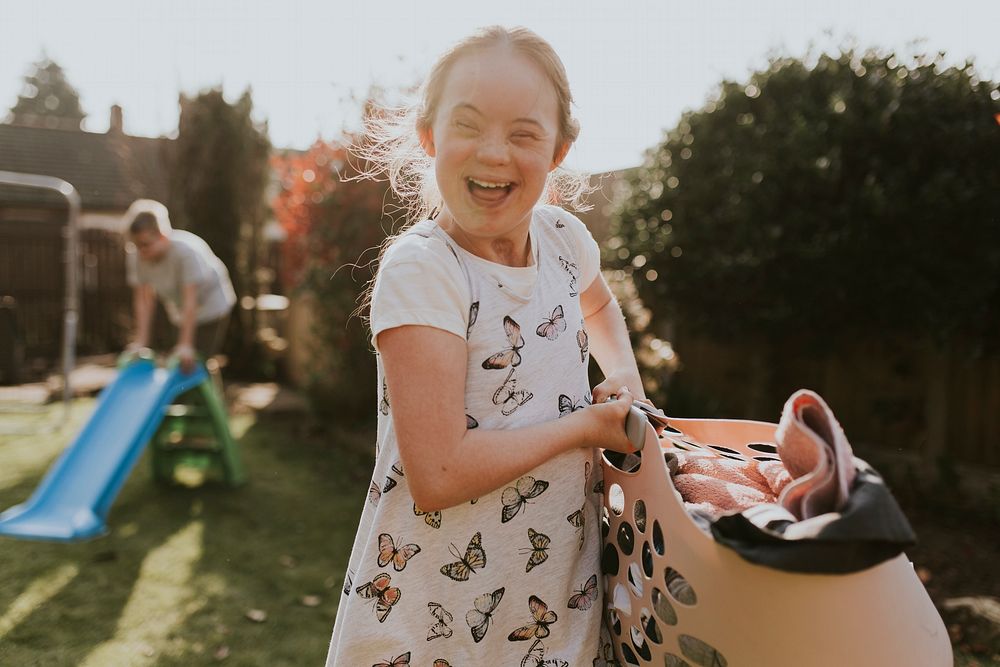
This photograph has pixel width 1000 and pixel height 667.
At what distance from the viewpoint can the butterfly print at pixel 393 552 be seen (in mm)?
1259

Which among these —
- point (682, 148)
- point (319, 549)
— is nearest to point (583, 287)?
point (319, 549)

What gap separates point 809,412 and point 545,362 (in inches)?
17.5

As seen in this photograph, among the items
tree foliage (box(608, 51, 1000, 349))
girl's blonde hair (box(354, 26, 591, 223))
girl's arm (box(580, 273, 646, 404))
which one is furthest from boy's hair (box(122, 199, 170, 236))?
girl's arm (box(580, 273, 646, 404))

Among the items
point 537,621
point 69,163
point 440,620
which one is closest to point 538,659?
point 537,621

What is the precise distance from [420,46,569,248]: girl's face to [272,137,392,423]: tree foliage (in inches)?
196

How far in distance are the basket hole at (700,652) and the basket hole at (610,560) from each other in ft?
0.84

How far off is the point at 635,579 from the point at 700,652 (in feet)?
0.64

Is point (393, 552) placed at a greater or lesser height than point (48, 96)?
lesser

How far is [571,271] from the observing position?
150 cm

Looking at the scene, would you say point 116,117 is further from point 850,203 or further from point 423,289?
point 423,289

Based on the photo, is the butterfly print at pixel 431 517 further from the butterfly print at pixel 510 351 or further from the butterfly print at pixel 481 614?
the butterfly print at pixel 510 351

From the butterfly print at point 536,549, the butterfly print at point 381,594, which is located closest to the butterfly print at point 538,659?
the butterfly print at point 536,549

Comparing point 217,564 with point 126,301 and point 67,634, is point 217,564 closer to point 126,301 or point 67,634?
point 67,634

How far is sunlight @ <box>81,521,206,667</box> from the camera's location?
11.1 feet
